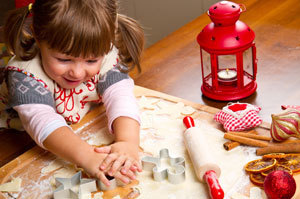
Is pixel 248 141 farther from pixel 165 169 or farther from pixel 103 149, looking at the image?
pixel 103 149

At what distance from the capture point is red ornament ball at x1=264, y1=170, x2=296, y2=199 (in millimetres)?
735

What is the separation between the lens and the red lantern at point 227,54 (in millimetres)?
1022

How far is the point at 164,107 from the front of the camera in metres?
1.08

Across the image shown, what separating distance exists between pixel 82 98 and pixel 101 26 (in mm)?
275

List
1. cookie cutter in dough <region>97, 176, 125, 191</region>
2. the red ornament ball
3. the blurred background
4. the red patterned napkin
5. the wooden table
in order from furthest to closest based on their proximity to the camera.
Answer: the blurred background → the wooden table → the red patterned napkin → cookie cutter in dough <region>97, 176, 125, 191</region> → the red ornament ball

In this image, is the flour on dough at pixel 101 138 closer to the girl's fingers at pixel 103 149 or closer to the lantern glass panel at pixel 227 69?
the girl's fingers at pixel 103 149

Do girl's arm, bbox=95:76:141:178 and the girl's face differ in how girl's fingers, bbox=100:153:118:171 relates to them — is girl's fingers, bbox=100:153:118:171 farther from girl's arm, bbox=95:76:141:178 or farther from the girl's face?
the girl's face

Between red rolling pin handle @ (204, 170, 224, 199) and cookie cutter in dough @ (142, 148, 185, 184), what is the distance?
0.17 feet

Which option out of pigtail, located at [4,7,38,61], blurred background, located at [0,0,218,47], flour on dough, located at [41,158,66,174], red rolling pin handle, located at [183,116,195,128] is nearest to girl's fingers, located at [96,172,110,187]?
flour on dough, located at [41,158,66,174]

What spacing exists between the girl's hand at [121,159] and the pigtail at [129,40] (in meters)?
0.29

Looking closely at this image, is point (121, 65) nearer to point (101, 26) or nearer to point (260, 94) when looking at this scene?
point (101, 26)

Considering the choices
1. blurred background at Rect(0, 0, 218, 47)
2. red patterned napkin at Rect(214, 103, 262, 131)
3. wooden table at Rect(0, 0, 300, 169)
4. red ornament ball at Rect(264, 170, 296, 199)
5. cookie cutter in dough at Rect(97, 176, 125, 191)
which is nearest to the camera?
red ornament ball at Rect(264, 170, 296, 199)

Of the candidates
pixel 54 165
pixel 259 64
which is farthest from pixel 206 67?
pixel 54 165

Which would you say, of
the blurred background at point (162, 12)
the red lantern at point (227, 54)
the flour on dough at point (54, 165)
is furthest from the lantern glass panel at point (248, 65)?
the blurred background at point (162, 12)
